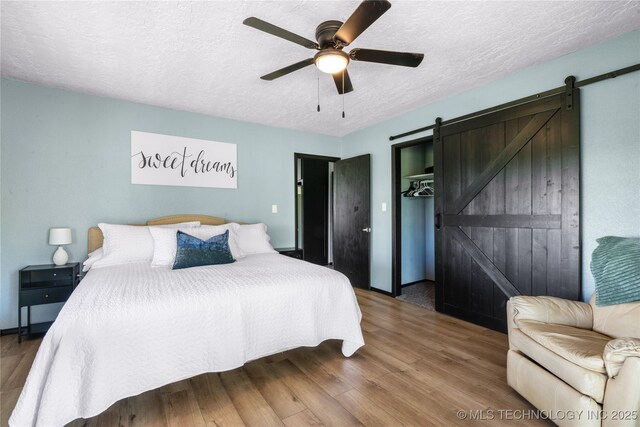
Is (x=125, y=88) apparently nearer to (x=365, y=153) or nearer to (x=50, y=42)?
(x=50, y=42)

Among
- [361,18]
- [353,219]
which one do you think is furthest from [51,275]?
[353,219]

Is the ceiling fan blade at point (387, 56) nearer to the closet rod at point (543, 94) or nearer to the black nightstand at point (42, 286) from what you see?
the closet rod at point (543, 94)

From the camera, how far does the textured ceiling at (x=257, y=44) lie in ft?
6.07

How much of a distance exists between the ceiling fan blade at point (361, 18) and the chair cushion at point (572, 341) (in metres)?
1.99

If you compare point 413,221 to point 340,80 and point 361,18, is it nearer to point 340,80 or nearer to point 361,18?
point 340,80

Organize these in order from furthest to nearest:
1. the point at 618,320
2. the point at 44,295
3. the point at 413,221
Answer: the point at 413,221, the point at 44,295, the point at 618,320

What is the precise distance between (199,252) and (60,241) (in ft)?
4.87

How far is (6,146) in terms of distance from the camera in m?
2.80

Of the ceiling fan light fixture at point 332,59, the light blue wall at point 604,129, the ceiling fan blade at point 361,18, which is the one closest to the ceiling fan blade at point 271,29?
the ceiling fan light fixture at point 332,59

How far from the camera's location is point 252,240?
11.5 feet

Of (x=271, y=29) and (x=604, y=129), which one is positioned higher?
(x=271, y=29)

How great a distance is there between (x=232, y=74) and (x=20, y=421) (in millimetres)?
2738

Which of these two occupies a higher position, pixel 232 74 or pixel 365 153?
pixel 232 74

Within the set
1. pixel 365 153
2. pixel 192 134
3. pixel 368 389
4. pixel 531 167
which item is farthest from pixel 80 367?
pixel 365 153
